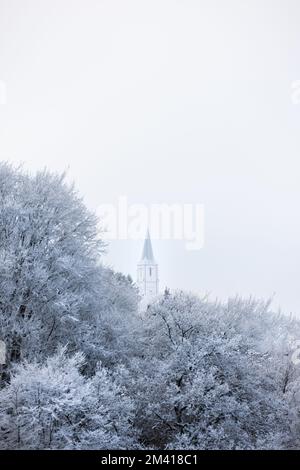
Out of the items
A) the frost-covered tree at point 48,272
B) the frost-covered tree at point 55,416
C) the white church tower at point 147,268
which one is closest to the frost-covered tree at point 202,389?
the frost-covered tree at point 55,416

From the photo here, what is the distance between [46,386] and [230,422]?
7.73 m

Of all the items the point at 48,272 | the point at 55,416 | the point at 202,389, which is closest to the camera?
the point at 55,416

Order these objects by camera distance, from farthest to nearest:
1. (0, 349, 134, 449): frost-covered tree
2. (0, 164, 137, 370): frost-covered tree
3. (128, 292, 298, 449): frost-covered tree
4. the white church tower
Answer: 1. the white church tower
2. (0, 164, 137, 370): frost-covered tree
3. (128, 292, 298, 449): frost-covered tree
4. (0, 349, 134, 449): frost-covered tree

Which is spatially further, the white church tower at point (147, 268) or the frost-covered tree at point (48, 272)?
the white church tower at point (147, 268)

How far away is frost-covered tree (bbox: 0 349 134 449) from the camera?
15.8 m

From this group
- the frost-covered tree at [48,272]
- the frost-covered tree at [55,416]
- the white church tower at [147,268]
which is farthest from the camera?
the white church tower at [147,268]

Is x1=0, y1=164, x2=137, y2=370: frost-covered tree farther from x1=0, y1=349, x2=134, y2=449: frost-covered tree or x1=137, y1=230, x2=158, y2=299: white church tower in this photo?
x1=137, y1=230, x2=158, y2=299: white church tower

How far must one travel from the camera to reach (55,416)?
15.4m

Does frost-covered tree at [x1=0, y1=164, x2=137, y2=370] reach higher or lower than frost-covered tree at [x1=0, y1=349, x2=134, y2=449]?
higher

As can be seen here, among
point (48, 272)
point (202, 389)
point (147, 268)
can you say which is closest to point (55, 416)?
point (202, 389)

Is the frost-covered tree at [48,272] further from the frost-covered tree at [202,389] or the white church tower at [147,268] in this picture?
the white church tower at [147,268]

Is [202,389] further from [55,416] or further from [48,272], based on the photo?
[48,272]

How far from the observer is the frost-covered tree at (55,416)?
1578 cm

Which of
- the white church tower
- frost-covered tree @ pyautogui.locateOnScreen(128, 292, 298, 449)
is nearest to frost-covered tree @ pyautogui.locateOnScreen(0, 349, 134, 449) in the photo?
frost-covered tree @ pyautogui.locateOnScreen(128, 292, 298, 449)
